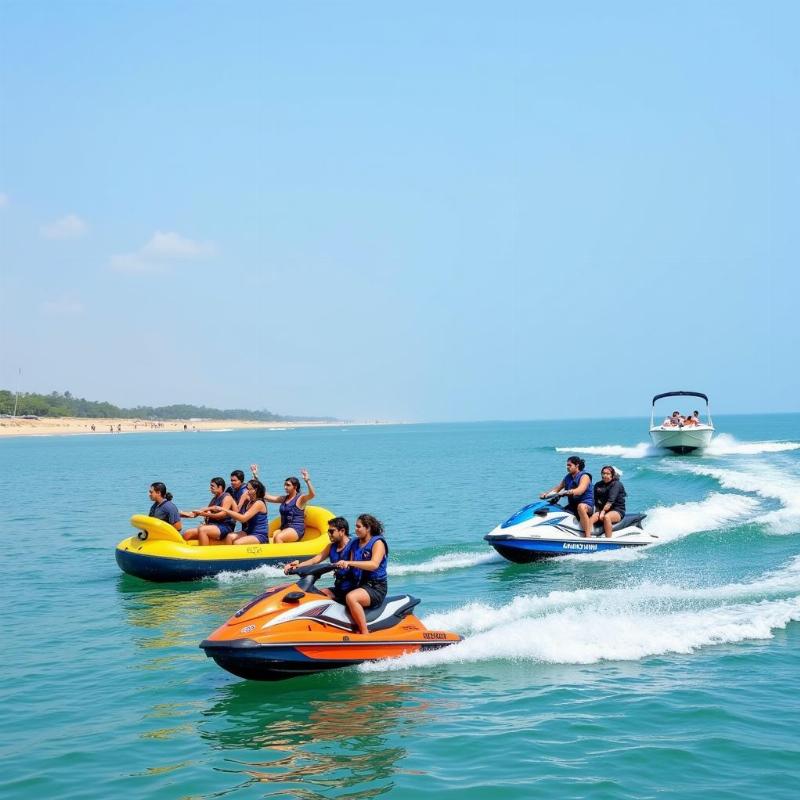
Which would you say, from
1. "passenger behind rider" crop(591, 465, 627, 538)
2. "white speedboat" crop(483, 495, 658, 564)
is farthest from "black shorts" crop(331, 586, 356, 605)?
"passenger behind rider" crop(591, 465, 627, 538)

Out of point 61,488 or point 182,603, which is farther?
point 61,488

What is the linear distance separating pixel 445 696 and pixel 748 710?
2575 mm

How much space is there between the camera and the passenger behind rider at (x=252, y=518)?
49.9 feet

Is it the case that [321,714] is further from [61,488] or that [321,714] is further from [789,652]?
[61,488]

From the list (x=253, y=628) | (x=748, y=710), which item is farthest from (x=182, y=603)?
(x=748, y=710)

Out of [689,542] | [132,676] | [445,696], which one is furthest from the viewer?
[689,542]

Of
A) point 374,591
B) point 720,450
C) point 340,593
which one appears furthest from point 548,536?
point 720,450

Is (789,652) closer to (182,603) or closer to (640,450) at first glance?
(182,603)

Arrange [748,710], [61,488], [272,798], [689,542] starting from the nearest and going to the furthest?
[272,798] < [748,710] < [689,542] < [61,488]

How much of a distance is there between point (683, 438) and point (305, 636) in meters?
37.7

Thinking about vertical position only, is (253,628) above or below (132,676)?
above

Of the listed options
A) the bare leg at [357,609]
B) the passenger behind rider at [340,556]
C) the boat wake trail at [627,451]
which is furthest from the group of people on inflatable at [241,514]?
the boat wake trail at [627,451]

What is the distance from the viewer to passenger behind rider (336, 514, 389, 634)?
941cm

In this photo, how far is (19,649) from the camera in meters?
10.9
